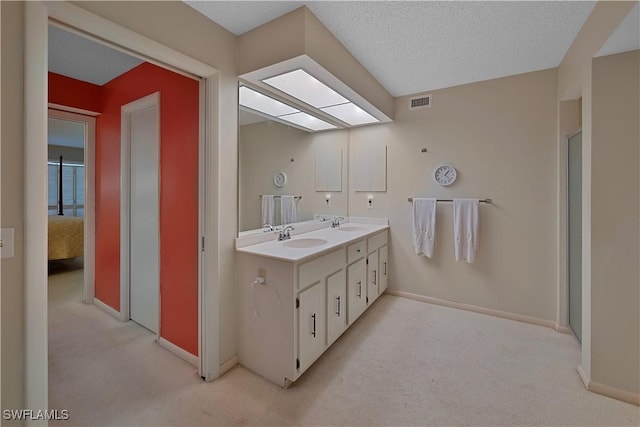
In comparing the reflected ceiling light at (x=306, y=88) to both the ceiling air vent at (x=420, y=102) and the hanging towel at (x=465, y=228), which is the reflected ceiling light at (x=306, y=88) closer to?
the ceiling air vent at (x=420, y=102)

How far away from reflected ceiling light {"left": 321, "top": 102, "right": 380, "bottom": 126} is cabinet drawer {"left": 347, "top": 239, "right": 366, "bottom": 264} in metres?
1.42

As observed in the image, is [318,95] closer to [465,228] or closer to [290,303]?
[290,303]

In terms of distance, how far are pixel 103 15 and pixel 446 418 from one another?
9.06 ft

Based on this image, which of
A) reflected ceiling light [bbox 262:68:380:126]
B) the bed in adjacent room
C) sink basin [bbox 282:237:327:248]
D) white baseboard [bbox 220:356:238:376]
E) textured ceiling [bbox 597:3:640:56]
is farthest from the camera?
the bed in adjacent room

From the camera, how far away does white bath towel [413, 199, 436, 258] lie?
118 inches

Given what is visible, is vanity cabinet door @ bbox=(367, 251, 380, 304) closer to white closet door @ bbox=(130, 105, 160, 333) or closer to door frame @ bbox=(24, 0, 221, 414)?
white closet door @ bbox=(130, 105, 160, 333)

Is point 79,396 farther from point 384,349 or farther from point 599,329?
point 599,329

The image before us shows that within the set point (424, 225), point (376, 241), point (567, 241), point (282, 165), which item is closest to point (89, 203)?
point (282, 165)

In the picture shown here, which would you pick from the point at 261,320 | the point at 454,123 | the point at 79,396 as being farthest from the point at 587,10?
the point at 79,396

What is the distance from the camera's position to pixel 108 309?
287cm

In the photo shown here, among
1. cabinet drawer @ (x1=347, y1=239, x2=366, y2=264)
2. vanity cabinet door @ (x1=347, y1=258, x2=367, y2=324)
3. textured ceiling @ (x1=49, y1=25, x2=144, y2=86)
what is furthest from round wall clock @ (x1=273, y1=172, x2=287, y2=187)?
textured ceiling @ (x1=49, y1=25, x2=144, y2=86)

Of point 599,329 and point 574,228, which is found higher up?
point 574,228

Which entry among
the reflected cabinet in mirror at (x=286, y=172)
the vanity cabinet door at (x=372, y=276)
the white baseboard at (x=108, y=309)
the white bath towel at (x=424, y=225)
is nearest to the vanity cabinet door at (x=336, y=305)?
the vanity cabinet door at (x=372, y=276)

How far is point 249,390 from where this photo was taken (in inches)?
68.2
